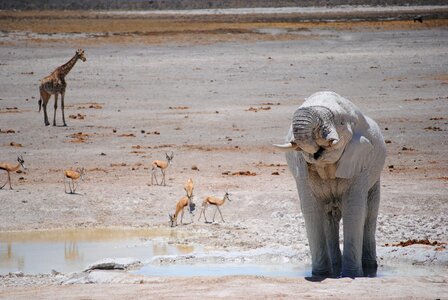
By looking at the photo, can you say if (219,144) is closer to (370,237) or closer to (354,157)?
(370,237)

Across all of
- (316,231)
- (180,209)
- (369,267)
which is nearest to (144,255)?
(180,209)

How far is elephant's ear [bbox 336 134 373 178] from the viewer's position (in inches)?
440

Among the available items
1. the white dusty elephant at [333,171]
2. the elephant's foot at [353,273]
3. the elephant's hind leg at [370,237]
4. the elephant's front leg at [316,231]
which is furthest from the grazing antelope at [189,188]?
the elephant's foot at [353,273]

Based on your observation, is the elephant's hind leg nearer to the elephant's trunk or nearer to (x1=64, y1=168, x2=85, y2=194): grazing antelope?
the elephant's trunk

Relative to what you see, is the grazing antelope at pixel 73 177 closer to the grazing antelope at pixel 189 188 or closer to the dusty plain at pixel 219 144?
the dusty plain at pixel 219 144

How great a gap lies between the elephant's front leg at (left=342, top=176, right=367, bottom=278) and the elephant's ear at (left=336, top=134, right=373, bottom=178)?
183 millimetres

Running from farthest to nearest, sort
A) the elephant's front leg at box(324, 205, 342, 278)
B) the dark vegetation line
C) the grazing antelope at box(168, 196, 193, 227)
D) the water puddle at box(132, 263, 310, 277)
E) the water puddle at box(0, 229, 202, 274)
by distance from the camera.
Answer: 1. the dark vegetation line
2. the grazing antelope at box(168, 196, 193, 227)
3. the water puddle at box(0, 229, 202, 274)
4. the water puddle at box(132, 263, 310, 277)
5. the elephant's front leg at box(324, 205, 342, 278)

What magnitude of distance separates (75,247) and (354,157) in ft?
16.2

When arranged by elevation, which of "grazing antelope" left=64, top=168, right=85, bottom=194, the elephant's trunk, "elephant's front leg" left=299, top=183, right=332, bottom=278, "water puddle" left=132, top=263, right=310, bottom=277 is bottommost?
"water puddle" left=132, top=263, right=310, bottom=277

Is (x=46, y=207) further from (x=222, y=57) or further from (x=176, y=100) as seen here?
(x=222, y=57)

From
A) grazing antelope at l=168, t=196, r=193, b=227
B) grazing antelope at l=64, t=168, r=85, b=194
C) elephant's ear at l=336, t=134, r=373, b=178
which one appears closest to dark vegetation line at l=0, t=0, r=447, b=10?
grazing antelope at l=64, t=168, r=85, b=194

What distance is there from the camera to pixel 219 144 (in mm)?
23109

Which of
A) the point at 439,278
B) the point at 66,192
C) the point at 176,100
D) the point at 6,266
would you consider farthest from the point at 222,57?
the point at 439,278

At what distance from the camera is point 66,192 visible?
58.2ft
